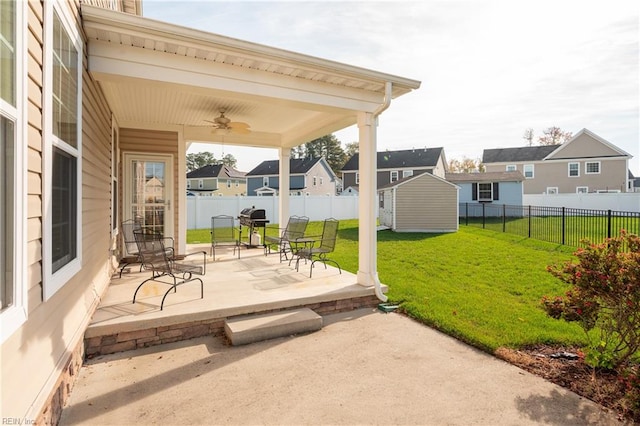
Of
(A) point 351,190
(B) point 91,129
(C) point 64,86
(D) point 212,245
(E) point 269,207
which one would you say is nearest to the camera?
(C) point 64,86

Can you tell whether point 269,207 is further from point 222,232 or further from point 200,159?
point 200,159

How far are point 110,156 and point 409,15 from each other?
537 centimetres

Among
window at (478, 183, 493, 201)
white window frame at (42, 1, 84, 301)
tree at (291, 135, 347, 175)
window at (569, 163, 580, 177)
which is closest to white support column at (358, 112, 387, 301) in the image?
white window frame at (42, 1, 84, 301)

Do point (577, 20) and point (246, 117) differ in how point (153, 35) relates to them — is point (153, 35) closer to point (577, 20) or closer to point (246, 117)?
point (246, 117)

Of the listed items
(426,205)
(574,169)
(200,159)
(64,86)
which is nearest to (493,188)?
(426,205)

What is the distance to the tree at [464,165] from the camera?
41.9m

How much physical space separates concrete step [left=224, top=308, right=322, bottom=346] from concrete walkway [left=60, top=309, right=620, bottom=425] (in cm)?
10

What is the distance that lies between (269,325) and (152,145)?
16.9 feet

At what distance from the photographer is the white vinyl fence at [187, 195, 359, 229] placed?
51.6ft

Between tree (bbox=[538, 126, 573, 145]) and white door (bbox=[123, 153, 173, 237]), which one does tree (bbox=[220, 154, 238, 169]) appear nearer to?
tree (bbox=[538, 126, 573, 145])

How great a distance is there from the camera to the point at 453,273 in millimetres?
6938

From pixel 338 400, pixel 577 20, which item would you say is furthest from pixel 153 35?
pixel 577 20

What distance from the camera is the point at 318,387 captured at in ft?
9.18

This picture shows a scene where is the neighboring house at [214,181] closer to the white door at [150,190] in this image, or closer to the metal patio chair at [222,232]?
the white door at [150,190]
